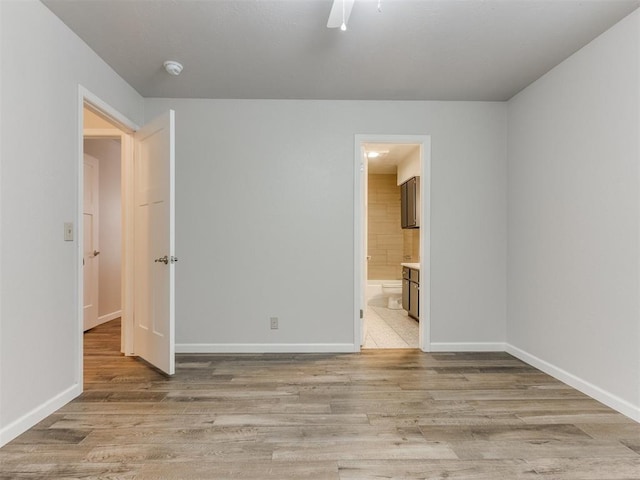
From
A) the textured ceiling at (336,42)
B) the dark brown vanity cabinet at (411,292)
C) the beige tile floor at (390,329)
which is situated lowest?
the beige tile floor at (390,329)

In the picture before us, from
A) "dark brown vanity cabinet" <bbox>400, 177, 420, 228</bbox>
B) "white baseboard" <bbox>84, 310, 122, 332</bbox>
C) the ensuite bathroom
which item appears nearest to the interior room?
the ensuite bathroom

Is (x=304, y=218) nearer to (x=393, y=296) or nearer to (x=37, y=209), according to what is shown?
(x=37, y=209)

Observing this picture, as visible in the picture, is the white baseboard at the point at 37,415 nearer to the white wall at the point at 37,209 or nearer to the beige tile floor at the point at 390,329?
the white wall at the point at 37,209

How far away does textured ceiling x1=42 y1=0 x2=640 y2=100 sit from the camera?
2045 mm

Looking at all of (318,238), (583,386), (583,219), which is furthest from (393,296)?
(583,219)

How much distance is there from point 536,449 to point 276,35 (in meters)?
2.90

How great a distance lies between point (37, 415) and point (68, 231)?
1126 mm

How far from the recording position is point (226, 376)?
2.74 m

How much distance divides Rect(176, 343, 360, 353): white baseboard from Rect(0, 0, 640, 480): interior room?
0.9 inches

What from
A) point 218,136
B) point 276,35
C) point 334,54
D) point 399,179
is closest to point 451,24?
point 334,54

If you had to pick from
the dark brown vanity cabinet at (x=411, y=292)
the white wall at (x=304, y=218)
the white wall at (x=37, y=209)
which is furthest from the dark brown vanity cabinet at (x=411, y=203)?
the white wall at (x=37, y=209)

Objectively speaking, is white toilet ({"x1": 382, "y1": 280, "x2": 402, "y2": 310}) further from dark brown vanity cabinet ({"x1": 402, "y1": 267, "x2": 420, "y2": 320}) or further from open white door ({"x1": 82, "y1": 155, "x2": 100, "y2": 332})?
open white door ({"x1": 82, "y1": 155, "x2": 100, "y2": 332})

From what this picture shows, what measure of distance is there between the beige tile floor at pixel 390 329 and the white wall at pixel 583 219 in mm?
1073

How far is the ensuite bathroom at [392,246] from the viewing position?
4258 millimetres
